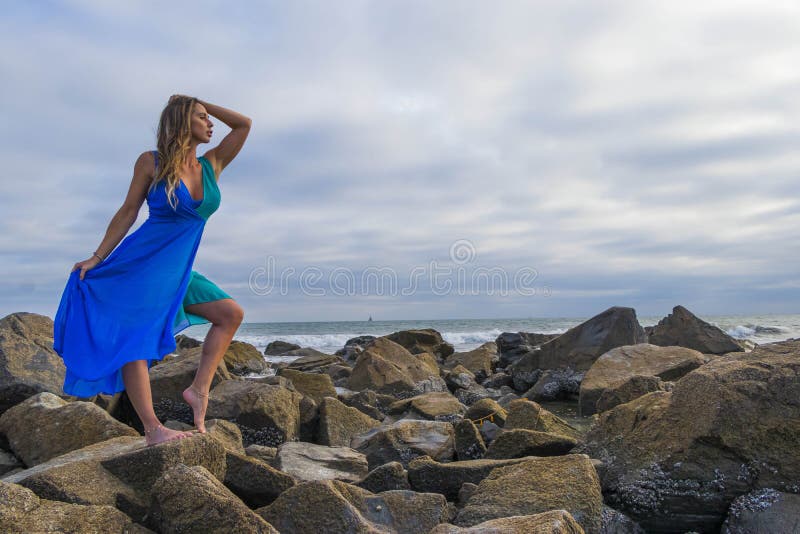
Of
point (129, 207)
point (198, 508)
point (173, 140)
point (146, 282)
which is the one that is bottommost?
point (198, 508)

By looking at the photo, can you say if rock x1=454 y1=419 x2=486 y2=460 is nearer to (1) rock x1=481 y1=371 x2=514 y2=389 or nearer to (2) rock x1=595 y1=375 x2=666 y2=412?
(2) rock x1=595 y1=375 x2=666 y2=412

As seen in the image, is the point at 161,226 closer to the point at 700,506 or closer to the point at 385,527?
the point at 385,527

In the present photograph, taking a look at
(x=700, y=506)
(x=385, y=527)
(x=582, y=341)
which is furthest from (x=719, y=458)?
(x=582, y=341)

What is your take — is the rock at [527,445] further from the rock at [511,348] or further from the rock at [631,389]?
the rock at [511,348]

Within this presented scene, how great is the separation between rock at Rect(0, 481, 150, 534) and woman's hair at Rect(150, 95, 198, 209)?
1.76 metres

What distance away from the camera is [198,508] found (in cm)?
289

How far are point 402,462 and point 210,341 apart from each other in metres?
2.10

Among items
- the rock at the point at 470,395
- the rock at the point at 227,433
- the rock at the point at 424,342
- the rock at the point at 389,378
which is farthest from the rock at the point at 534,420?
the rock at the point at 424,342

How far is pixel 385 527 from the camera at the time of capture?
144 inches

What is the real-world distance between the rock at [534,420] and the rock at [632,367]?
7.88 ft

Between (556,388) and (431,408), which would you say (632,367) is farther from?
(431,408)

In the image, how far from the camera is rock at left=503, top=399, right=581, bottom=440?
5930 mm

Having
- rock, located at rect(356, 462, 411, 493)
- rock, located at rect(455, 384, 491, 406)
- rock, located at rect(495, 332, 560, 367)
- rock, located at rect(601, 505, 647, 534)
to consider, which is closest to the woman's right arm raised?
rock, located at rect(356, 462, 411, 493)

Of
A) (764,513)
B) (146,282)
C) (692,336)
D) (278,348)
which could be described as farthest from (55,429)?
(278,348)
